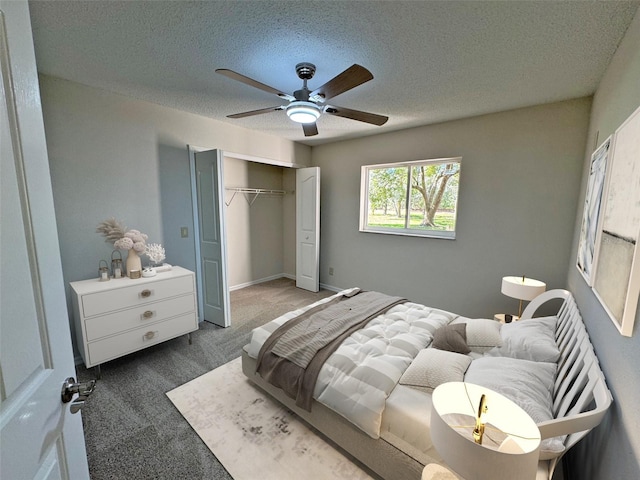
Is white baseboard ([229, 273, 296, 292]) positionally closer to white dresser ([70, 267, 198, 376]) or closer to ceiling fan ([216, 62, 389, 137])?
white dresser ([70, 267, 198, 376])

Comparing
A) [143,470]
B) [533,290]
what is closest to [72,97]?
[143,470]

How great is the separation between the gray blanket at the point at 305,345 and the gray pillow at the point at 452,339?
539mm

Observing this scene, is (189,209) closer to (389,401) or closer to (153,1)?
(153,1)

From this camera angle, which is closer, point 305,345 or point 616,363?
point 616,363

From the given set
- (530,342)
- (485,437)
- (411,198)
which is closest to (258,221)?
(411,198)

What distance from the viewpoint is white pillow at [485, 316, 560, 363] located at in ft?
4.96

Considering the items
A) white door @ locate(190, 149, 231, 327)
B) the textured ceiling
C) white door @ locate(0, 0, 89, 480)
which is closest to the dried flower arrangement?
white door @ locate(190, 149, 231, 327)

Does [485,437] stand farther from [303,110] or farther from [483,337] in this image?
[303,110]

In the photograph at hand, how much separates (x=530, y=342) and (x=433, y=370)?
24.7 inches

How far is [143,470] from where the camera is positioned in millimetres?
1467

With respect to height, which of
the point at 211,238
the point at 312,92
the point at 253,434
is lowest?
the point at 253,434

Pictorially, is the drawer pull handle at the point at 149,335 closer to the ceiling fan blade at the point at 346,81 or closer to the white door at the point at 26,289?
the white door at the point at 26,289

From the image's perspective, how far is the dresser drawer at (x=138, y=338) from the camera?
213cm

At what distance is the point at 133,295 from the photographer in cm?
230
